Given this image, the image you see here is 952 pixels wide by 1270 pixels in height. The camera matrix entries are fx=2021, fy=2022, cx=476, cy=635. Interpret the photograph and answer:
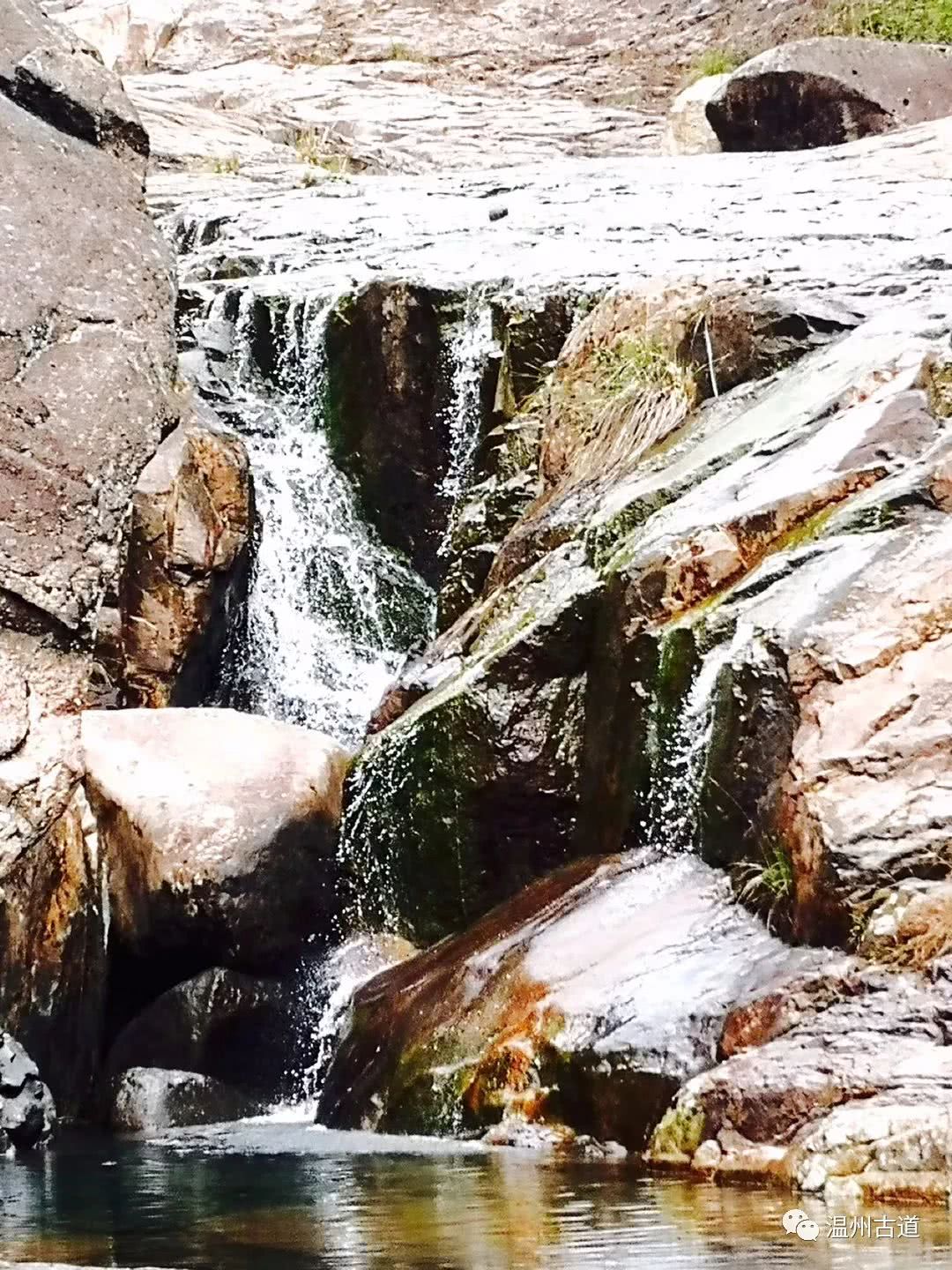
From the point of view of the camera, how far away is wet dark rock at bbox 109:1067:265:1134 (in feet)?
26.5

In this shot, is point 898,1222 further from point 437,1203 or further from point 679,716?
point 679,716

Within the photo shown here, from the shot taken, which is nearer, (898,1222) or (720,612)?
(898,1222)

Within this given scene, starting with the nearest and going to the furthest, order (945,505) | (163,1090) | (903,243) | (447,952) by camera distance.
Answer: (945,505)
(447,952)
(163,1090)
(903,243)

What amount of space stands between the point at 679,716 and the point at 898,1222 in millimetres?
2933

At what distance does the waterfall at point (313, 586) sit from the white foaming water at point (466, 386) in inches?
24.8

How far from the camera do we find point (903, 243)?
35.4 ft

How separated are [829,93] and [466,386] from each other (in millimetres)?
6870

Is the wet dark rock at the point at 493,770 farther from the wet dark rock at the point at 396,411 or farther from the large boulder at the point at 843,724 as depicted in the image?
the wet dark rock at the point at 396,411

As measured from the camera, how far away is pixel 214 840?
27.7 ft

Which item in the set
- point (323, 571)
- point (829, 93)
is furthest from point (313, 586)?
point (829, 93)

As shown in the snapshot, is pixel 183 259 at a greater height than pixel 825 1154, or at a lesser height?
greater

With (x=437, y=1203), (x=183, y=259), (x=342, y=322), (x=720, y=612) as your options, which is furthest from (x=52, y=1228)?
(x=183, y=259)

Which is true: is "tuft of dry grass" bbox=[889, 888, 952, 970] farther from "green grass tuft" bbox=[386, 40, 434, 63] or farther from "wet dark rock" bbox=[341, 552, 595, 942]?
"green grass tuft" bbox=[386, 40, 434, 63]

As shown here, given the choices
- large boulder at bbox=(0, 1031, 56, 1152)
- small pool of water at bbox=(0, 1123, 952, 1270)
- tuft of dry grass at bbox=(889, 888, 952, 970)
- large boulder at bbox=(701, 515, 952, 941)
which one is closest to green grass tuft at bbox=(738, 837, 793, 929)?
large boulder at bbox=(701, 515, 952, 941)
